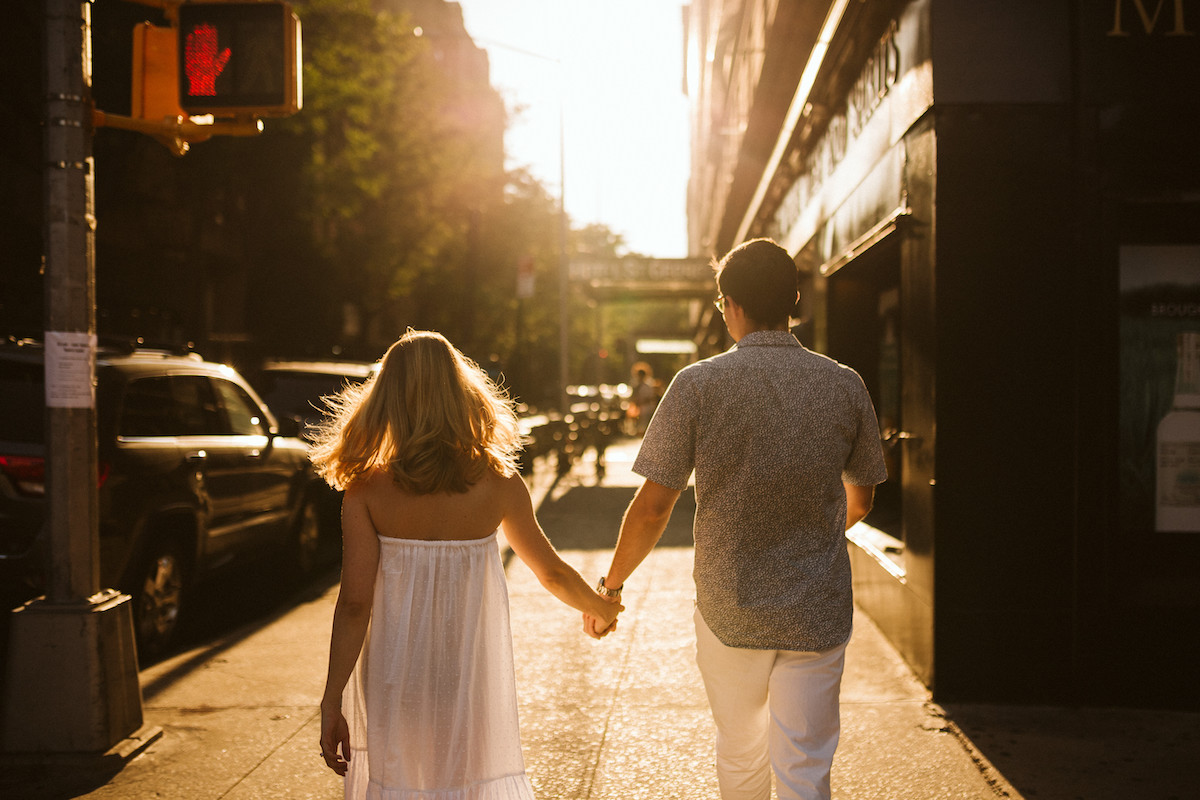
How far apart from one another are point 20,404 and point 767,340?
4.58 metres

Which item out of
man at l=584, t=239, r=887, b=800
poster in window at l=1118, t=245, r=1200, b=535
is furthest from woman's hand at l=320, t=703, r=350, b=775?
poster in window at l=1118, t=245, r=1200, b=535

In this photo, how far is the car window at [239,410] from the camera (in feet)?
26.1

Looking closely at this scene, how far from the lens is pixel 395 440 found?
2.75 meters

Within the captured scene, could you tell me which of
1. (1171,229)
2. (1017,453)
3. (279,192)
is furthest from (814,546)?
(279,192)

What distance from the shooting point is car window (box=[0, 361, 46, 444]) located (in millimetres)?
5887

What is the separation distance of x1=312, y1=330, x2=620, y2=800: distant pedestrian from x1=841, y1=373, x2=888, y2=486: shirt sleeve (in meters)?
1.01

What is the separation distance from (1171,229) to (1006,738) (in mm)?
2697

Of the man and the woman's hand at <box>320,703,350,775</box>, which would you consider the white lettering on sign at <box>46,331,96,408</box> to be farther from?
the man

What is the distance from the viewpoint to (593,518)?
13297 mm

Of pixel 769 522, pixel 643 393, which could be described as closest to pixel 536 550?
pixel 769 522

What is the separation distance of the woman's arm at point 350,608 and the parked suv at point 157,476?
10.5 feet

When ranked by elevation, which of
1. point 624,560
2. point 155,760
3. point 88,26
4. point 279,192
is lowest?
point 155,760

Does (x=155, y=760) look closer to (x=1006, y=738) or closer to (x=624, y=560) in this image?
(x=624, y=560)

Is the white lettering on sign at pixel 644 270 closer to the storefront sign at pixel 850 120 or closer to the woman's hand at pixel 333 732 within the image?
the storefront sign at pixel 850 120
